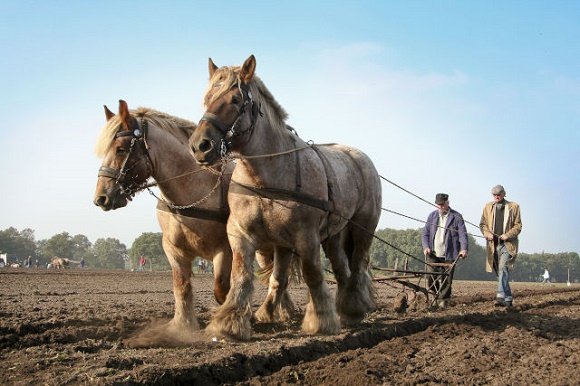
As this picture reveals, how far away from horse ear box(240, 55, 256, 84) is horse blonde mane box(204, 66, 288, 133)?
6 cm

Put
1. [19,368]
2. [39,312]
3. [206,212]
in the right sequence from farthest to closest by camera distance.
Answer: [39,312] < [206,212] < [19,368]

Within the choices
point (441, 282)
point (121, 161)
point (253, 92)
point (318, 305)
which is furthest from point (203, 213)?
point (441, 282)

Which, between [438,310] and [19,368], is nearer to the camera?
[19,368]

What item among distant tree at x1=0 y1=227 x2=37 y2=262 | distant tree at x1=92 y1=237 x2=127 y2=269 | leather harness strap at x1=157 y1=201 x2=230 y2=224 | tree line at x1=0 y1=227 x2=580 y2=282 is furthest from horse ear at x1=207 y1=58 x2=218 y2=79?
distant tree at x1=92 y1=237 x2=127 y2=269

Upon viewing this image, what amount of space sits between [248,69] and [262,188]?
4.26 ft

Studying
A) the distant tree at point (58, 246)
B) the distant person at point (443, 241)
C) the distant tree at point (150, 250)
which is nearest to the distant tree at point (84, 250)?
the distant tree at point (58, 246)

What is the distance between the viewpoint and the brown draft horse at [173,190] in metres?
6.93

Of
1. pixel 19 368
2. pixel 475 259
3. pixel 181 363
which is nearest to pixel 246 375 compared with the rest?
pixel 181 363

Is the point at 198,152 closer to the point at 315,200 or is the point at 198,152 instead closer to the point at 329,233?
the point at 315,200

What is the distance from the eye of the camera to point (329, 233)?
25.3 feet

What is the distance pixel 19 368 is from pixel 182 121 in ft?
12.8

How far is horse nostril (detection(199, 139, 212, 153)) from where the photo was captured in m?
5.99

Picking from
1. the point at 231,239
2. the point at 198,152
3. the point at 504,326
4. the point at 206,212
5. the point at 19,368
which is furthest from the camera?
the point at 504,326

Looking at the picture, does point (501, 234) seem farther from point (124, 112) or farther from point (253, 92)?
point (124, 112)
